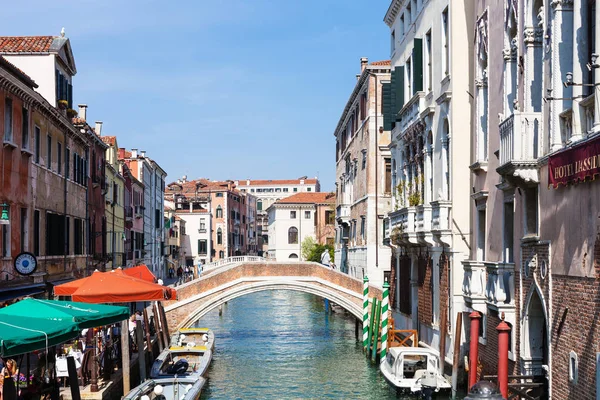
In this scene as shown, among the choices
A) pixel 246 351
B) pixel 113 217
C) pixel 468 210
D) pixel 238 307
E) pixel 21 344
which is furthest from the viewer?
pixel 238 307

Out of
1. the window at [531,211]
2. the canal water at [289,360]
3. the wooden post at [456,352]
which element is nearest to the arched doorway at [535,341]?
the window at [531,211]

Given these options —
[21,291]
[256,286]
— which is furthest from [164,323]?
[21,291]

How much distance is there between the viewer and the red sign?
8383 mm

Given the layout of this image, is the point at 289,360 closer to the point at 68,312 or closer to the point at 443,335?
the point at 443,335

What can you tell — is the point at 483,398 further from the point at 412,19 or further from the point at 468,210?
the point at 412,19

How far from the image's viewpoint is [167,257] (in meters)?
55.5

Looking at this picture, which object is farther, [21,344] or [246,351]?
[246,351]

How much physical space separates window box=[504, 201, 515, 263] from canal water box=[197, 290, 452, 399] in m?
5.20

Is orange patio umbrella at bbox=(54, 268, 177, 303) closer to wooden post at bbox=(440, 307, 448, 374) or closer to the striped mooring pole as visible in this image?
wooden post at bbox=(440, 307, 448, 374)

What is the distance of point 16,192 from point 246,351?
9895 mm

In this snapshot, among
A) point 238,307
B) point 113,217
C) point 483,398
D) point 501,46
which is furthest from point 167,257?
point 483,398

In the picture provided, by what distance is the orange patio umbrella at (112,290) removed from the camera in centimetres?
1316

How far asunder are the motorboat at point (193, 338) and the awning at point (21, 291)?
17.8 ft

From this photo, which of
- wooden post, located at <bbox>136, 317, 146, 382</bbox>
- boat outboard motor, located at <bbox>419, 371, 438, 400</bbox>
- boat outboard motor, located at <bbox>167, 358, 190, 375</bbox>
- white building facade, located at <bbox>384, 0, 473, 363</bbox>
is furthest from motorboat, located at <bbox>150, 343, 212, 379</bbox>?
white building facade, located at <bbox>384, 0, 473, 363</bbox>
